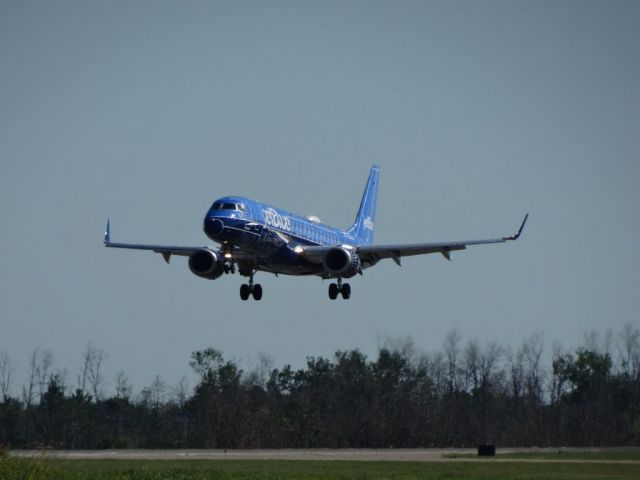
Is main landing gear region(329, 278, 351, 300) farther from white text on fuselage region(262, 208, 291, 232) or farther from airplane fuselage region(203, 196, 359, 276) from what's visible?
white text on fuselage region(262, 208, 291, 232)

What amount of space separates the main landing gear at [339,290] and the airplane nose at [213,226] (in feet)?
46.7

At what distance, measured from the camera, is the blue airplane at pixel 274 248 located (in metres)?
66.9

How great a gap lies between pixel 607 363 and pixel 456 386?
51.9 ft

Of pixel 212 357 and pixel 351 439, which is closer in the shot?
pixel 351 439

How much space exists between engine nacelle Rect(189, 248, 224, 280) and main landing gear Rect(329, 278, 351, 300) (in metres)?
9.20

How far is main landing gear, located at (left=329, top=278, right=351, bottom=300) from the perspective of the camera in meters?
78.8

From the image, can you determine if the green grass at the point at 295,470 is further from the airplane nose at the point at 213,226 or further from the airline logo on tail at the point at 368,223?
the airline logo on tail at the point at 368,223

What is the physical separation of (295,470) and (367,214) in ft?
126

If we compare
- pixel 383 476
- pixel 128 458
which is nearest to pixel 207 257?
pixel 128 458

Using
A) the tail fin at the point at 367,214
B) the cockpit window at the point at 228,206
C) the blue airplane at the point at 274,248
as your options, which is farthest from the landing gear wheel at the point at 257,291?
the tail fin at the point at 367,214

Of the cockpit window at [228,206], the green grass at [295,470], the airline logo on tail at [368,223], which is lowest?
the green grass at [295,470]

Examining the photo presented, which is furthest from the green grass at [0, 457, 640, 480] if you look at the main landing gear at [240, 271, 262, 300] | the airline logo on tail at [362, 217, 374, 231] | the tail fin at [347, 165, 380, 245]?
the airline logo on tail at [362, 217, 374, 231]

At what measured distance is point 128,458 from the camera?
253 ft

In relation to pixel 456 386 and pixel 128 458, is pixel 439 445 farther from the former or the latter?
pixel 128 458
